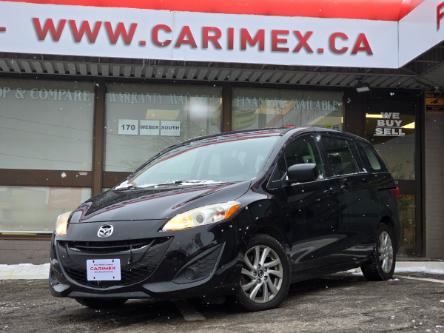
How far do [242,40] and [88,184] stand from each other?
346cm

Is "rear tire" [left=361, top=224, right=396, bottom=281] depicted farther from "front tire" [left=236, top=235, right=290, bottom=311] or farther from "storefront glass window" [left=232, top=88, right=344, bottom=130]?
"storefront glass window" [left=232, top=88, right=344, bottom=130]

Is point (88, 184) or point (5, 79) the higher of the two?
point (5, 79)

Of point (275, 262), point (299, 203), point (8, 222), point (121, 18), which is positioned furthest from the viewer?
point (8, 222)

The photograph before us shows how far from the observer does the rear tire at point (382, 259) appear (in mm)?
6508

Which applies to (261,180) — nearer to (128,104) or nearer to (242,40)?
(242,40)

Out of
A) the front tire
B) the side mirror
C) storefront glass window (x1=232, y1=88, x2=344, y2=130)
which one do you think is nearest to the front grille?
the front tire

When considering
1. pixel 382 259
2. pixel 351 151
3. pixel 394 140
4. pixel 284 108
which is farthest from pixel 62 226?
pixel 394 140

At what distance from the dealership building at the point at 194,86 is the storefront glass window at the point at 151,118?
0.02m

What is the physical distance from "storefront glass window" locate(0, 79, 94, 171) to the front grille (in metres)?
5.56

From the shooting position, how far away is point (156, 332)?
425 cm

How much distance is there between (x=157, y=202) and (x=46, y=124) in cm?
599

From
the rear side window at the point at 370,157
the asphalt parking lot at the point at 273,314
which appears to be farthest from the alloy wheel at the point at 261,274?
the rear side window at the point at 370,157

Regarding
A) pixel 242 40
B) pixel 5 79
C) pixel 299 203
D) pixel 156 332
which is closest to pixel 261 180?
pixel 299 203

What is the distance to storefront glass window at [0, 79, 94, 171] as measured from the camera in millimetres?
9922
